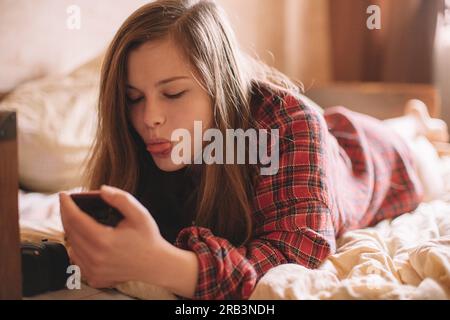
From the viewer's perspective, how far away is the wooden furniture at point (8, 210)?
645mm

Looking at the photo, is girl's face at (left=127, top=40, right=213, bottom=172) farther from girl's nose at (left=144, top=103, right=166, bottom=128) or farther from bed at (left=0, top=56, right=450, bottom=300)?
bed at (left=0, top=56, right=450, bottom=300)

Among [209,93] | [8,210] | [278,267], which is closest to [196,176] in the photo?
[209,93]

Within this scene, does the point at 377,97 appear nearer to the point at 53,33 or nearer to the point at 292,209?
the point at 53,33

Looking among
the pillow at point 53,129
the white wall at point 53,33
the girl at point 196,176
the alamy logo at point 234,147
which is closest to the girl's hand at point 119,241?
the girl at point 196,176

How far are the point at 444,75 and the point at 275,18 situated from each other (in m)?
0.85

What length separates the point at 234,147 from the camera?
95 centimetres

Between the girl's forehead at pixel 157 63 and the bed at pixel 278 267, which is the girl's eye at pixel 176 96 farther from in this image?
the bed at pixel 278 267

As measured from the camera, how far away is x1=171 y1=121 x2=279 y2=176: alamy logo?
928 millimetres

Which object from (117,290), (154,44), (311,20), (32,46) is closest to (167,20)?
(154,44)

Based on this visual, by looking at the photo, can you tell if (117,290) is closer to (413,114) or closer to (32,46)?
(32,46)

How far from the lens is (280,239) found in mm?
832

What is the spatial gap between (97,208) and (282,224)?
1.03ft

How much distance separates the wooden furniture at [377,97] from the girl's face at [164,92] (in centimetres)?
141

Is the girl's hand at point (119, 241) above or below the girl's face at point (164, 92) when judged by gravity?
below
